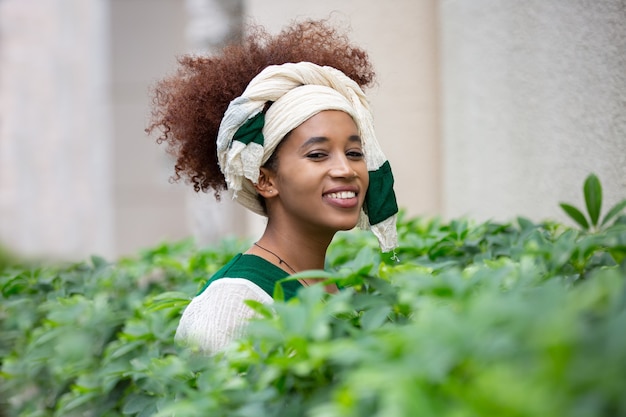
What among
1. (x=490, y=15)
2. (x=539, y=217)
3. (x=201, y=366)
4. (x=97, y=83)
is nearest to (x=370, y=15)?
(x=490, y=15)

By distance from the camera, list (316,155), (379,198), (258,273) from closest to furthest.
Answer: (258,273) < (316,155) < (379,198)

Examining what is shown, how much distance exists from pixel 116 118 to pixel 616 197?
8.50 metres

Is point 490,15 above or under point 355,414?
above

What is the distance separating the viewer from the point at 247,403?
5.43 ft

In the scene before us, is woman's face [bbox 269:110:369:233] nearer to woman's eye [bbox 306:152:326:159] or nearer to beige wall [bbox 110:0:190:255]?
woman's eye [bbox 306:152:326:159]

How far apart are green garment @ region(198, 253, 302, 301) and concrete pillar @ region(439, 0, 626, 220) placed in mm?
1425

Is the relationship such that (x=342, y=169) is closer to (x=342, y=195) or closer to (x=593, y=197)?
(x=342, y=195)

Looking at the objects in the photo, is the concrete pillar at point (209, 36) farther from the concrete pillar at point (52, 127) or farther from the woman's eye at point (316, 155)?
the woman's eye at point (316, 155)

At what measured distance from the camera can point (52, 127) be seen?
1077 cm

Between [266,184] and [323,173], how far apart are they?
221mm

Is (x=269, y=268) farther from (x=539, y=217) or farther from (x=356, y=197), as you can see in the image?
(x=539, y=217)

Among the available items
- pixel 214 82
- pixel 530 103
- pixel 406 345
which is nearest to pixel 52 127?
pixel 530 103

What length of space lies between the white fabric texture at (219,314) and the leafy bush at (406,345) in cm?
9

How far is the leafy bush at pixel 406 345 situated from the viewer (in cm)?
116
